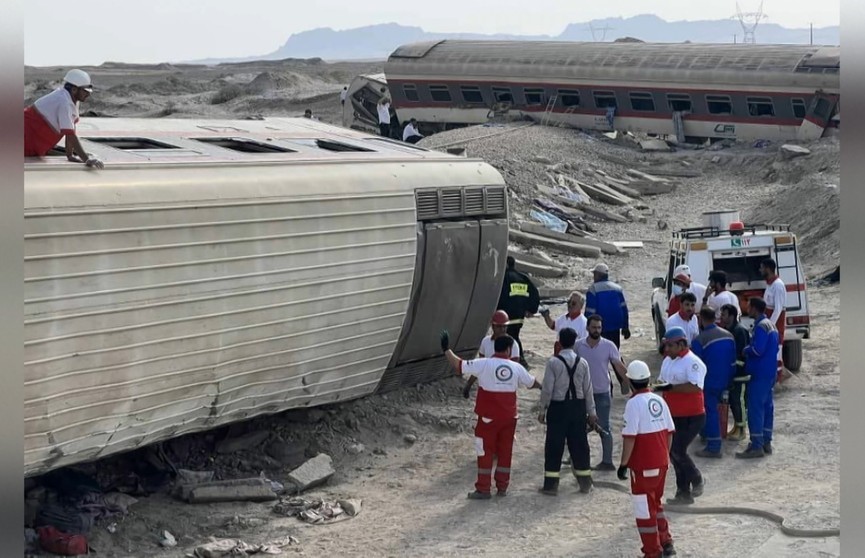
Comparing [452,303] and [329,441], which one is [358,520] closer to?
[329,441]

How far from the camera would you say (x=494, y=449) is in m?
10.5

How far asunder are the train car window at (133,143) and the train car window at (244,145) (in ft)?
2.37

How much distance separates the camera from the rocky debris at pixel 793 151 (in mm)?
30250

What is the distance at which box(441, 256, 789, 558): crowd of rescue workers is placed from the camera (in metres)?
8.85

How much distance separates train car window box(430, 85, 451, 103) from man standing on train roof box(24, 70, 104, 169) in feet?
97.0

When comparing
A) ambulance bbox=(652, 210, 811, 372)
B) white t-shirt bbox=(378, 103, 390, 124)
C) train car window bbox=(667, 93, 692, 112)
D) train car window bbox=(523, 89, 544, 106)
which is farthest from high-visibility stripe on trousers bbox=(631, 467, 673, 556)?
train car window bbox=(523, 89, 544, 106)

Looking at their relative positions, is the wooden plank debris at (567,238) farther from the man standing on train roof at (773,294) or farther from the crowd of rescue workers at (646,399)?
the crowd of rescue workers at (646,399)

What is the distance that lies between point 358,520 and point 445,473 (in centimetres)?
149

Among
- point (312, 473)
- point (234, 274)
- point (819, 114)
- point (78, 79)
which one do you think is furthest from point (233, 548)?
point (819, 114)

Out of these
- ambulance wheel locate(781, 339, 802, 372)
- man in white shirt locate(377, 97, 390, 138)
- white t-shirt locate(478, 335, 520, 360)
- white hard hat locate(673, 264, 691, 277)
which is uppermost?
man in white shirt locate(377, 97, 390, 138)

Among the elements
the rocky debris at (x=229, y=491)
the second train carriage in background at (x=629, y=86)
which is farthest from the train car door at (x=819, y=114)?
the rocky debris at (x=229, y=491)

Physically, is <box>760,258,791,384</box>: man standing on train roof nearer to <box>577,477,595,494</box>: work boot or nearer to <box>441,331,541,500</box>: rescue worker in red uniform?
<box>577,477,595,494</box>: work boot
